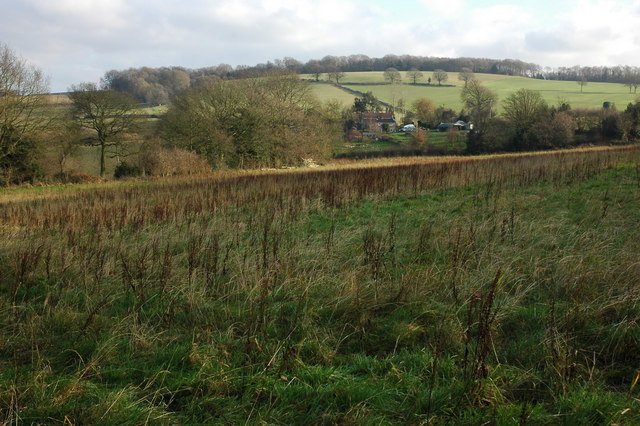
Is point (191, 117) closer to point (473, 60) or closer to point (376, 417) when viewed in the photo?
point (376, 417)

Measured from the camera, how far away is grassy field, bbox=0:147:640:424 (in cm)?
281

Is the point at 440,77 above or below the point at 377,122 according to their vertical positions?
above

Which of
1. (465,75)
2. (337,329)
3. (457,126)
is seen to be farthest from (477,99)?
(337,329)

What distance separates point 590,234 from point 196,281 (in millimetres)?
5424

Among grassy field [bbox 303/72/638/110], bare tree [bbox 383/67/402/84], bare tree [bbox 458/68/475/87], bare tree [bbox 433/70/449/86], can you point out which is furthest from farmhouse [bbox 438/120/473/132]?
bare tree [bbox 458/68/475/87]

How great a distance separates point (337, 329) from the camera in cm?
406

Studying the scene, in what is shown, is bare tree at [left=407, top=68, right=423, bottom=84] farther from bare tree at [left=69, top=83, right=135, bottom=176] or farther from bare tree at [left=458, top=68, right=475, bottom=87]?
bare tree at [left=69, top=83, right=135, bottom=176]

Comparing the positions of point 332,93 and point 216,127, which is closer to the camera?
point 216,127

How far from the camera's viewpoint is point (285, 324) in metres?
4.12

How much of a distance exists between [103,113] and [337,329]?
35.1 m

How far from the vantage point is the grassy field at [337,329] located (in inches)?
111

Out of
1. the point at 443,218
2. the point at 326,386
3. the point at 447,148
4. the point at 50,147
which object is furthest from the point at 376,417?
the point at 447,148

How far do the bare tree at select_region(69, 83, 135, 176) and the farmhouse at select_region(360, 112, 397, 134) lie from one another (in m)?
41.1

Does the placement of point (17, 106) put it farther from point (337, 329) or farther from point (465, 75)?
point (465, 75)
